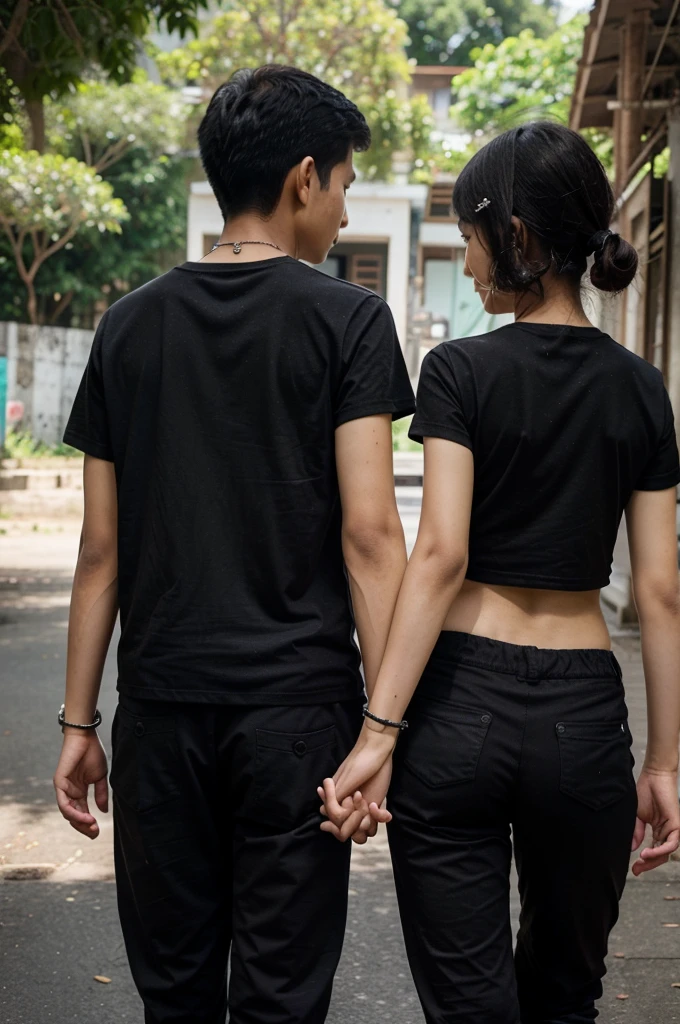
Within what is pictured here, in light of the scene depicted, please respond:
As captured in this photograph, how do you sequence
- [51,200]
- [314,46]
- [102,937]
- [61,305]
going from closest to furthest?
[102,937] → [51,200] → [61,305] → [314,46]

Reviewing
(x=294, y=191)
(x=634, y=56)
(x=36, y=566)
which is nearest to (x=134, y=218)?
(x=36, y=566)

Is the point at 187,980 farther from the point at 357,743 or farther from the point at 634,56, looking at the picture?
the point at 634,56

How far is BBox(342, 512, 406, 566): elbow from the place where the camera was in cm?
204

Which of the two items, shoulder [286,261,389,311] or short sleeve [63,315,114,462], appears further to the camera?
short sleeve [63,315,114,462]

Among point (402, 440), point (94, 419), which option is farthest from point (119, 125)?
point (94, 419)

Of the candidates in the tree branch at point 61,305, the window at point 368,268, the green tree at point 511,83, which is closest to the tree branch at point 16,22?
the tree branch at point 61,305

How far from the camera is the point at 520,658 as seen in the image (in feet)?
6.67

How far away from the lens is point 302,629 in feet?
6.56

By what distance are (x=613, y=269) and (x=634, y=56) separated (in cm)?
713

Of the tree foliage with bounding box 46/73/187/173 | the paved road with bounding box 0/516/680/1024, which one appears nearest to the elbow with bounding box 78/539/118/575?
the paved road with bounding box 0/516/680/1024

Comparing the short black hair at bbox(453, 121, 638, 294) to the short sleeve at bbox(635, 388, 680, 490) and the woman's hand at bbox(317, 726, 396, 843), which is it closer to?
the short sleeve at bbox(635, 388, 680, 490)

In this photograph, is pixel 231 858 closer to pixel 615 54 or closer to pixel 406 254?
pixel 615 54

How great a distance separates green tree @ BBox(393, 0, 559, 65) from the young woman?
167 feet

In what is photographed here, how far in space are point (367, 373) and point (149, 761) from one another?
0.70m
